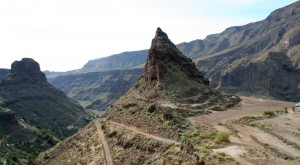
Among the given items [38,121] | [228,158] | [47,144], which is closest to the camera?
[228,158]

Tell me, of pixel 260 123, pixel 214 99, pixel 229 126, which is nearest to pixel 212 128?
pixel 229 126

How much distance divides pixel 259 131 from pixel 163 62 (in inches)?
1109

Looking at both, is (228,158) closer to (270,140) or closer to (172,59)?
(270,140)

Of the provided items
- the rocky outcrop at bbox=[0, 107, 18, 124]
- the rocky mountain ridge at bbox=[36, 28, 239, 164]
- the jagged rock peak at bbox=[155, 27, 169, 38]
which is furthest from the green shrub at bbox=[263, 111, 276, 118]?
the rocky outcrop at bbox=[0, 107, 18, 124]

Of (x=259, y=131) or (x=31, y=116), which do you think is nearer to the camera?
(x=259, y=131)

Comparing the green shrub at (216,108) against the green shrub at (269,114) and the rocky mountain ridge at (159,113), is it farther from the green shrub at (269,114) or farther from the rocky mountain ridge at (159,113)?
the green shrub at (269,114)

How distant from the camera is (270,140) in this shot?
3988 cm

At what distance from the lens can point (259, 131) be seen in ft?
143

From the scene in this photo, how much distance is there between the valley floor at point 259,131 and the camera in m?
35.0

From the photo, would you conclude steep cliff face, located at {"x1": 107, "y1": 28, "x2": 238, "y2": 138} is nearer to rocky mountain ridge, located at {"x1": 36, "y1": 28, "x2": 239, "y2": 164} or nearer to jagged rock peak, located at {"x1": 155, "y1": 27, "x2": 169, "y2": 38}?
rocky mountain ridge, located at {"x1": 36, "y1": 28, "x2": 239, "y2": 164}

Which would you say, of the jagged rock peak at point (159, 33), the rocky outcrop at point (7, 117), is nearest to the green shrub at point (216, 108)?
the jagged rock peak at point (159, 33)

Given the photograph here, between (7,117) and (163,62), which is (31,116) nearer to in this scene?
(7,117)

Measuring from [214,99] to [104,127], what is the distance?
17573mm

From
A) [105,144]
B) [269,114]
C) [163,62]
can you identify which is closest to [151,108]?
[105,144]
